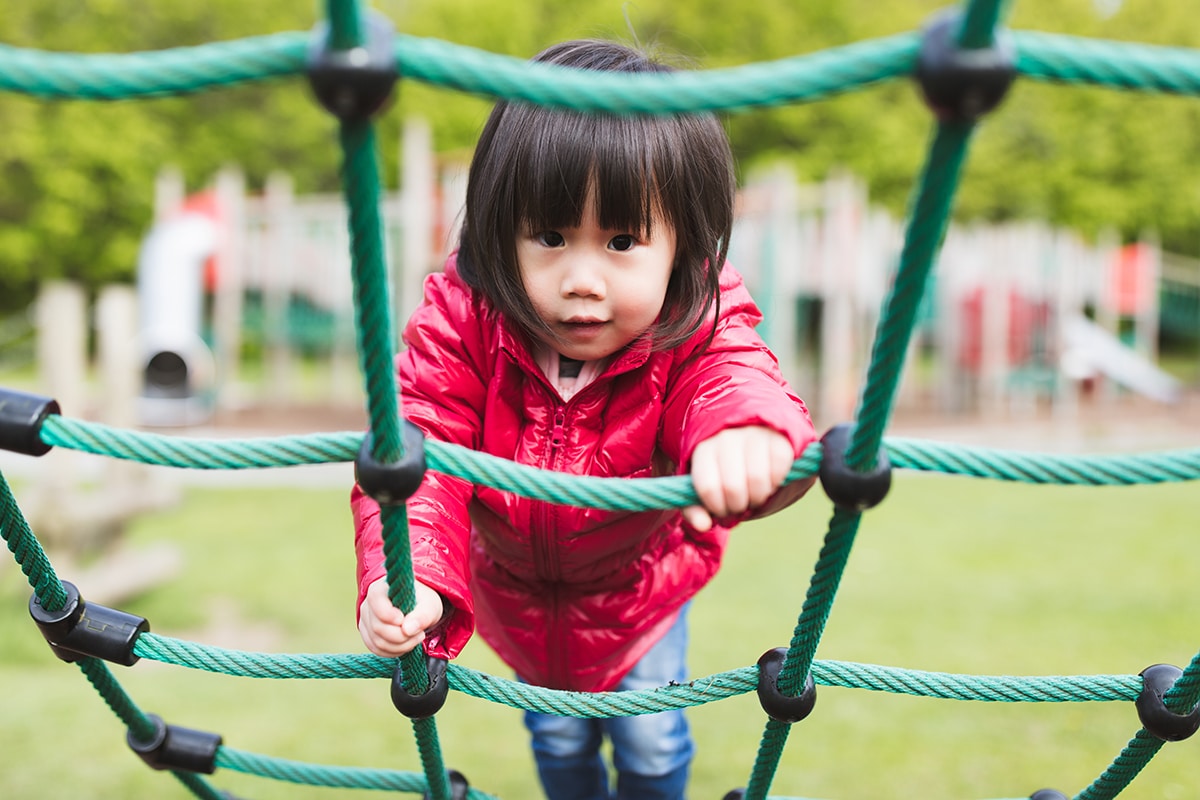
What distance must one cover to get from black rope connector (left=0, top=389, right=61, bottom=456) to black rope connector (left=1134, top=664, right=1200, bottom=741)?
969 mm

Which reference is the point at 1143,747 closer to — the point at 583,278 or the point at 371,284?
the point at 583,278

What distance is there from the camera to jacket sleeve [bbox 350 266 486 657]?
1019 mm

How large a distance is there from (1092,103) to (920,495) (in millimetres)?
14952

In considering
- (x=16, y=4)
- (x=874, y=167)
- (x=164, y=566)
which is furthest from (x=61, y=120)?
(x=164, y=566)

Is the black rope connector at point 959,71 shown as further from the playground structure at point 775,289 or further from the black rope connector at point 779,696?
the playground structure at point 775,289

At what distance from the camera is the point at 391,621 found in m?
0.92

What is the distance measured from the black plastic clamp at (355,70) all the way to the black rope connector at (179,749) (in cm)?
89

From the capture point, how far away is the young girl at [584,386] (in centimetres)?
98

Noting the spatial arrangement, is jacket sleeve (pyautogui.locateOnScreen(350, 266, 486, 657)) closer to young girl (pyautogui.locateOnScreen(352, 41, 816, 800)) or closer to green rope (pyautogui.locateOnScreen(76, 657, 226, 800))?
young girl (pyautogui.locateOnScreen(352, 41, 816, 800))

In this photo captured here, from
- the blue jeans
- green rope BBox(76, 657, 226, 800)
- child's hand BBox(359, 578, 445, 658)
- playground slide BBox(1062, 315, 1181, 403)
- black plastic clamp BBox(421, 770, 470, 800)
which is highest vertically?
child's hand BBox(359, 578, 445, 658)

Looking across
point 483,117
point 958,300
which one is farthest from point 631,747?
point 483,117

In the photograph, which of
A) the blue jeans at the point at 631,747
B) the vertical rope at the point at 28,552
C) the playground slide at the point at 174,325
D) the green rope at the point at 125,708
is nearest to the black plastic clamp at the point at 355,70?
the vertical rope at the point at 28,552

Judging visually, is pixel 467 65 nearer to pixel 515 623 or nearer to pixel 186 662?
pixel 186 662

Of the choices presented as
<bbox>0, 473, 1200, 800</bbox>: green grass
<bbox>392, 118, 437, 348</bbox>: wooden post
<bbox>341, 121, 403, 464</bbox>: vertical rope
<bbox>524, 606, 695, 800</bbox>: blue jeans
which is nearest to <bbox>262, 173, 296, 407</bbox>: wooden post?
<bbox>392, 118, 437, 348</bbox>: wooden post
